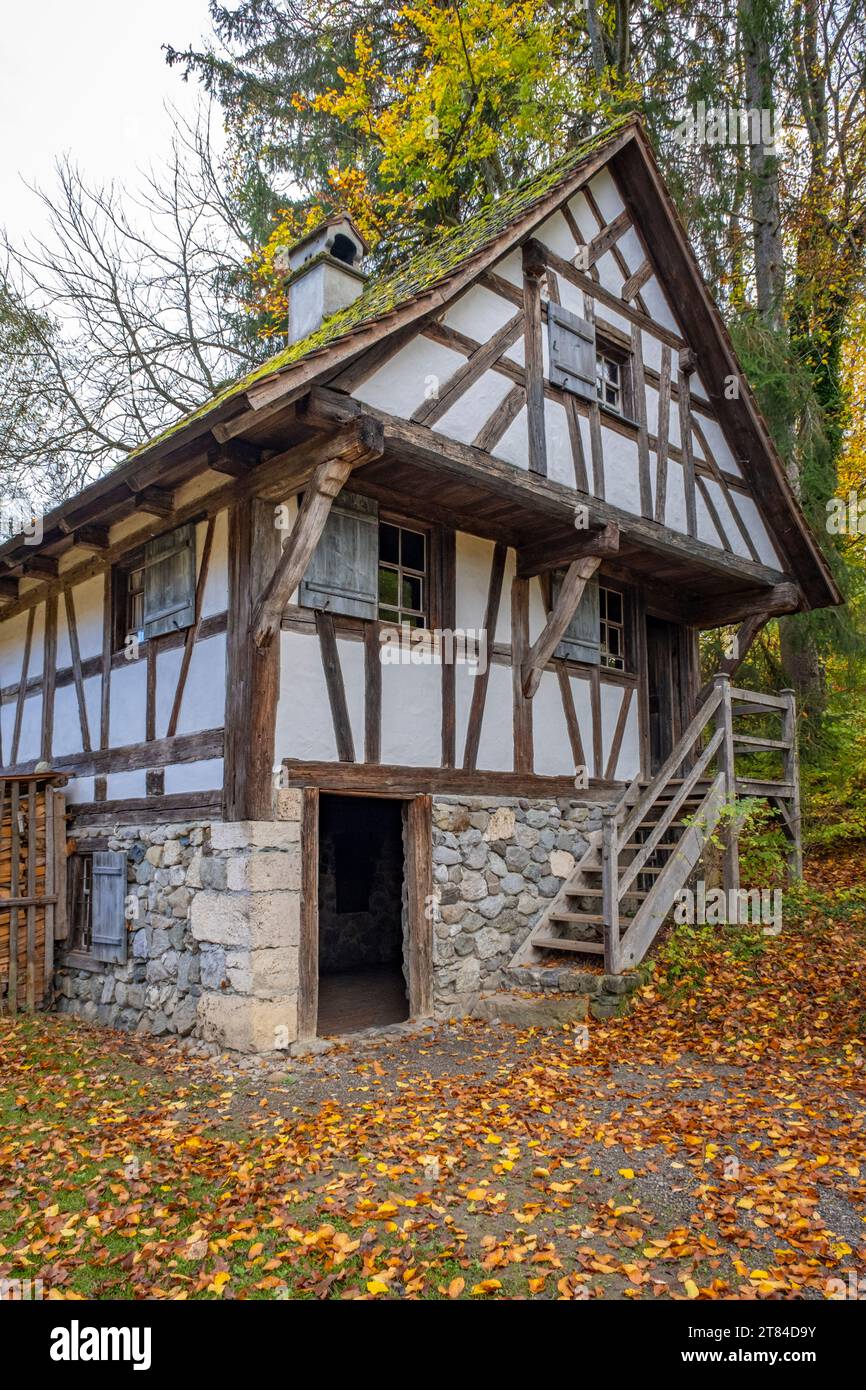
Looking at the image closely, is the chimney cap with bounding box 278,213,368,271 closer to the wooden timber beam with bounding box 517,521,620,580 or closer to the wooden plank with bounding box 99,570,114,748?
the wooden timber beam with bounding box 517,521,620,580

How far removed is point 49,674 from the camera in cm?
1041

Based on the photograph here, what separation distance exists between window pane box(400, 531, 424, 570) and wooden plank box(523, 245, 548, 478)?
48.6 inches

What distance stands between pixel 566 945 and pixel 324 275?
7.53 meters

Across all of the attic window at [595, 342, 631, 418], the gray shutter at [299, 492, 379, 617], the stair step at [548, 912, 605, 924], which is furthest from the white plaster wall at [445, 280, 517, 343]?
the stair step at [548, 912, 605, 924]

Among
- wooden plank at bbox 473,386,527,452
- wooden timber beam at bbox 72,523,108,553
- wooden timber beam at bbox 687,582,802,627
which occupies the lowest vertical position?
wooden timber beam at bbox 687,582,802,627

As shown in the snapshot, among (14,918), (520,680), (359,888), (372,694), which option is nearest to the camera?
(372,694)

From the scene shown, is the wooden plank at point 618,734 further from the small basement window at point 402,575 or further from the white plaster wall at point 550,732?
the small basement window at point 402,575

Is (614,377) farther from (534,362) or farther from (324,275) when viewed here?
(324,275)

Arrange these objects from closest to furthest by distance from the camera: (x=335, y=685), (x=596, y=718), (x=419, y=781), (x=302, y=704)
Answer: (x=302, y=704) < (x=335, y=685) < (x=419, y=781) < (x=596, y=718)

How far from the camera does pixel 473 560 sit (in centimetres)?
876

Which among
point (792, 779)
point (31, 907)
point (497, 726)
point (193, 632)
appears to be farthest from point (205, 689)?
point (792, 779)

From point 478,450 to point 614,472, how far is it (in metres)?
2.15

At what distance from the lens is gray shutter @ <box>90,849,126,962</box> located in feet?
27.4

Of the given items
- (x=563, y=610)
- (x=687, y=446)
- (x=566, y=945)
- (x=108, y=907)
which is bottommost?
(x=566, y=945)
